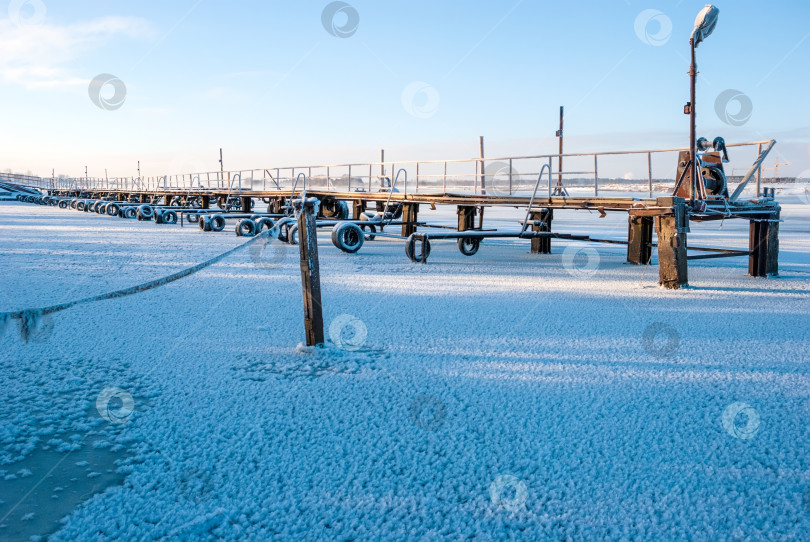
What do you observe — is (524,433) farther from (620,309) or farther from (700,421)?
(620,309)

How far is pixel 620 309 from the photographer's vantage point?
22.3ft

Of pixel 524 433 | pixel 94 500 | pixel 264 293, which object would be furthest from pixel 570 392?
pixel 264 293

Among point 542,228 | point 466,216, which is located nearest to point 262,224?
point 466,216

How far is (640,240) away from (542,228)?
2370 mm

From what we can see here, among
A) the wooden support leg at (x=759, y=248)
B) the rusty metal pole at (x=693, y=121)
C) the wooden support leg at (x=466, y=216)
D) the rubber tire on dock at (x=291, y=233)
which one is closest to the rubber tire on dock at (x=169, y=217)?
the rubber tire on dock at (x=291, y=233)

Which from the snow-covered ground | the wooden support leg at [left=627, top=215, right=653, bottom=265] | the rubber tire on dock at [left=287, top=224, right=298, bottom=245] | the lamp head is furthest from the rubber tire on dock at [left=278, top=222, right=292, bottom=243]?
the lamp head

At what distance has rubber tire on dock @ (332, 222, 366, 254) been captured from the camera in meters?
12.9

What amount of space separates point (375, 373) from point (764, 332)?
163 inches

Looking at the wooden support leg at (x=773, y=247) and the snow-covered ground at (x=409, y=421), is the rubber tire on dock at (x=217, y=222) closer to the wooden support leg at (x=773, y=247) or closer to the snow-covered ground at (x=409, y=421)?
the snow-covered ground at (x=409, y=421)

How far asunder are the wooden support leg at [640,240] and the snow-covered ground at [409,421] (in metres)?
4.25

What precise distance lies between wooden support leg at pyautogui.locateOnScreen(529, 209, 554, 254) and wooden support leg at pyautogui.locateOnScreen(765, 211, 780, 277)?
453 centimetres

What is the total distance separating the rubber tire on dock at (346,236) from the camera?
42.3 feet

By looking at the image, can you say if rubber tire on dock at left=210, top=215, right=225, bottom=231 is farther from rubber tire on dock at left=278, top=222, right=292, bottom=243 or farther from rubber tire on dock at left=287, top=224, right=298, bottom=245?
rubber tire on dock at left=287, top=224, right=298, bottom=245

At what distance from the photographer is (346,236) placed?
13.1m
